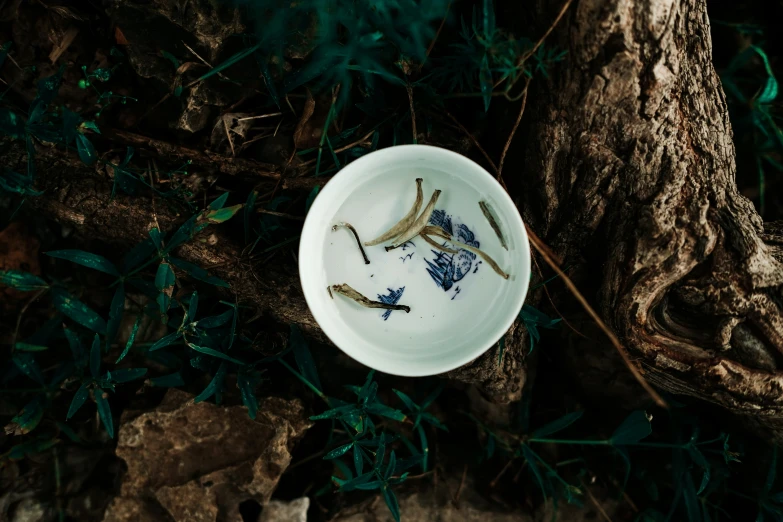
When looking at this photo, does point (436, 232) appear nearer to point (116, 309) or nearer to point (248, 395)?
point (248, 395)

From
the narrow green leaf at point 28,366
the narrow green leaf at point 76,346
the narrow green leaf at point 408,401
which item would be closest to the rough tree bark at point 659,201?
the narrow green leaf at point 408,401

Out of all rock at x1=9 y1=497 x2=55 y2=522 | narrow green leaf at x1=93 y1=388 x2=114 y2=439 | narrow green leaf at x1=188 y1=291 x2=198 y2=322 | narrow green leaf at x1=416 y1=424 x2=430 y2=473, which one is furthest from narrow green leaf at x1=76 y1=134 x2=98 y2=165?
narrow green leaf at x1=416 y1=424 x2=430 y2=473

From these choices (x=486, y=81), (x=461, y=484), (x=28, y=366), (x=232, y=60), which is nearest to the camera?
(x=486, y=81)

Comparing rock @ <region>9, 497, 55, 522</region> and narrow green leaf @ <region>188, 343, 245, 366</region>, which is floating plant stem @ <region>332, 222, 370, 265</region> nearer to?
narrow green leaf @ <region>188, 343, 245, 366</region>

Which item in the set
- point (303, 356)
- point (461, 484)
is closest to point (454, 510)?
point (461, 484)

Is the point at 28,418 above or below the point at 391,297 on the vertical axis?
below

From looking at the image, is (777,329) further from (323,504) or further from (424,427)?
(323,504)
